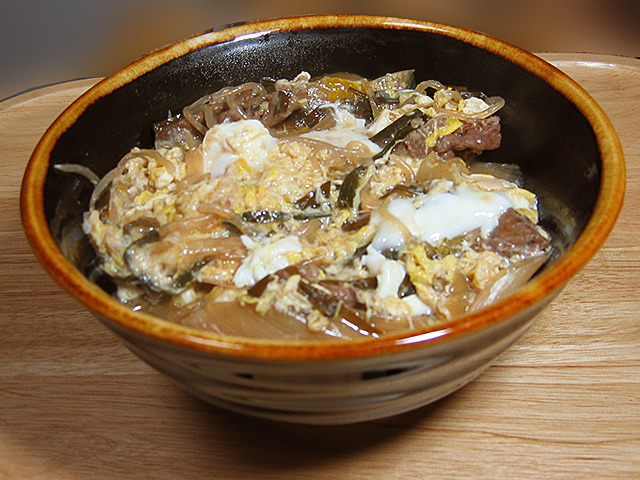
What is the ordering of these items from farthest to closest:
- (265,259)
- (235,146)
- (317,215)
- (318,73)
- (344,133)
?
(318,73) → (344,133) → (235,146) → (317,215) → (265,259)

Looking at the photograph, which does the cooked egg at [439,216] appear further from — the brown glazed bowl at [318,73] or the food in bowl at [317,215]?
the brown glazed bowl at [318,73]

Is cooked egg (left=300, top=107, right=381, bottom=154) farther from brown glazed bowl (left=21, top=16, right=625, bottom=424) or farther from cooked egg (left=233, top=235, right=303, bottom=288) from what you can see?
cooked egg (left=233, top=235, right=303, bottom=288)

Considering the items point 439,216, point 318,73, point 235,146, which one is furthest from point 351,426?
point 318,73

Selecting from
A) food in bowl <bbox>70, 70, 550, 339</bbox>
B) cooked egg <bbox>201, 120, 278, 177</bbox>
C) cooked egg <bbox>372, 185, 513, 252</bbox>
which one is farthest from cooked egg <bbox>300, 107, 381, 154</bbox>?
cooked egg <bbox>372, 185, 513, 252</bbox>

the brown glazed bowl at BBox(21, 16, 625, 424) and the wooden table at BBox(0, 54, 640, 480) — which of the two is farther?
the wooden table at BBox(0, 54, 640, 480)

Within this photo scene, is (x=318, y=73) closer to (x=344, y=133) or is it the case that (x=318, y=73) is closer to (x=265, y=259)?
(x=344, y=133)

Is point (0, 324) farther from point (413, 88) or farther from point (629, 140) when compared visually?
point (629, 140)

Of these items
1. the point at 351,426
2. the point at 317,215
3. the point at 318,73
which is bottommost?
the point at 351,426

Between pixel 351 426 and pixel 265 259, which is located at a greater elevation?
pixel 265 259
